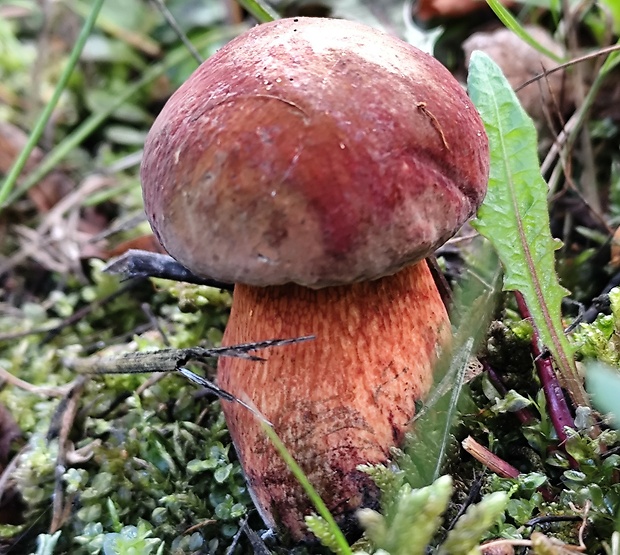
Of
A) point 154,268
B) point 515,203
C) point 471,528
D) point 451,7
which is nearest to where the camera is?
point 471,528

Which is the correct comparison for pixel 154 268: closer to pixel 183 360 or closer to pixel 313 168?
pixel 183 360

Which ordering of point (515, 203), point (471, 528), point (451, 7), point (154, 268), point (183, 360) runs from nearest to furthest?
1. point (471, 528)
2. point (183, 360)
3. point (515, 203)
4. point (154, 268)
5. point (451, 7)

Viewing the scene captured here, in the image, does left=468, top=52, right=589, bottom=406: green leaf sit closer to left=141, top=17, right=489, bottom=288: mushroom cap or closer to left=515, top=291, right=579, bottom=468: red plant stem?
left=515, top=291, right=579, bottom=468: red plant stem

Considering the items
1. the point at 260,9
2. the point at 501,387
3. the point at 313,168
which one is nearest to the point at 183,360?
the point at 313,168

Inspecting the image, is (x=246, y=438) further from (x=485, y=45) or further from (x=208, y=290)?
(x=485, y=45)

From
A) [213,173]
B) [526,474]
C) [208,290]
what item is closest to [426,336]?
[526,474]

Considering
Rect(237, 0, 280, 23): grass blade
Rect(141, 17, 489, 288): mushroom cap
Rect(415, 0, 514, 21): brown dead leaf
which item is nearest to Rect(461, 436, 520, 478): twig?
Rect(141, 17, 489, 288): mushroom cap
